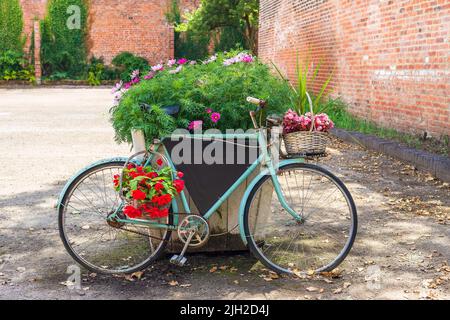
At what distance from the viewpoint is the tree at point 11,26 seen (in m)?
31.6

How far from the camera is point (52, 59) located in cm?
3152

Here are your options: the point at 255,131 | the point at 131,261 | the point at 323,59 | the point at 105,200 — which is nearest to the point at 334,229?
the point at 255,131

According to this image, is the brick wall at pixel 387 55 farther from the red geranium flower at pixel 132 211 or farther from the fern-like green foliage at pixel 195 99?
the red geranium flower at pixel 132 211

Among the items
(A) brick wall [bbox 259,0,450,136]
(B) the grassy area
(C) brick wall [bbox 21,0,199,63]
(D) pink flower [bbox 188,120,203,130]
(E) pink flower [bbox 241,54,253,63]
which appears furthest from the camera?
(C) brick wall [bbox 21,0,199,63]

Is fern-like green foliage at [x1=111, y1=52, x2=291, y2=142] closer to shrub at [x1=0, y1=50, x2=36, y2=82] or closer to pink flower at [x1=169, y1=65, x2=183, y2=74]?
pink flower at [x1=169, y1=65, x2=183, y2=74]

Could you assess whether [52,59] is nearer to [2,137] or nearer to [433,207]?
[2,137]

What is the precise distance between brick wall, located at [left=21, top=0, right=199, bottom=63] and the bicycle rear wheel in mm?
27159

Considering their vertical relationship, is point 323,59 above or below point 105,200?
above

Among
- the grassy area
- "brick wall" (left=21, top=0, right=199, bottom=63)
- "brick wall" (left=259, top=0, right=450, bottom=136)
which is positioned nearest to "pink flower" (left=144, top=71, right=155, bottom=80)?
the grassy area

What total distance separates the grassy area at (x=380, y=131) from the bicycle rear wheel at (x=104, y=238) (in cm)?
243

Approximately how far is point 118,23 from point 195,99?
28835mm

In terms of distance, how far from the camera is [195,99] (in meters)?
4.42

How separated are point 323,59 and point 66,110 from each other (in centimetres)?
681

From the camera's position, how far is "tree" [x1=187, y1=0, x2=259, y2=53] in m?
25.4
